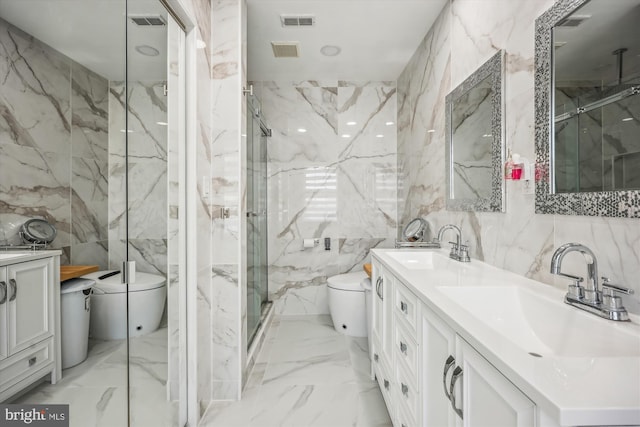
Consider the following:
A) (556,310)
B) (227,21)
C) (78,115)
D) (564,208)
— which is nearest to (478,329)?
(556,310)

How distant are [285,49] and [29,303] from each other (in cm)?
248

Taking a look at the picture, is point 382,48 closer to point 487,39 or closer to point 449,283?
point 487,39

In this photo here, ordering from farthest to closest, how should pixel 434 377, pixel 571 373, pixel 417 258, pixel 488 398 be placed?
pixel 417 258, pixel 434 377, pixel 488 398, pixel 571 373

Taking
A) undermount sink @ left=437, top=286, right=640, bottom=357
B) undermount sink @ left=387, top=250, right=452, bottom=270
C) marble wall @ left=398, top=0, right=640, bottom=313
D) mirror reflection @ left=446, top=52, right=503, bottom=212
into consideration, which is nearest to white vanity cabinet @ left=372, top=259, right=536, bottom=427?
undermount sink @ left=437, top=286, right=640, bottom=357

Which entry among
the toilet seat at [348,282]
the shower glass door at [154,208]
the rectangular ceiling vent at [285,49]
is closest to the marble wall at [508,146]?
the toilet seat at [348,282]

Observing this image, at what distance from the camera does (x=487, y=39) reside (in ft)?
5.20

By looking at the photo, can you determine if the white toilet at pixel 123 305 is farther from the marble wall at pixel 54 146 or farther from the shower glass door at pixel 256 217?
the shower glass door at pixel 256 217

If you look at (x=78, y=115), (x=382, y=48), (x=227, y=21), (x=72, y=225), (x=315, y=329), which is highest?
(x=382, y=48)

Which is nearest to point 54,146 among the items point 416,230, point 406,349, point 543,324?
point 406,349

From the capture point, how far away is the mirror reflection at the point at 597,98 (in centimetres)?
86

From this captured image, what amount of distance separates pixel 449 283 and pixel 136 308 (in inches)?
47.8

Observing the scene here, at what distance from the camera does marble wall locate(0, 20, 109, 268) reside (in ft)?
2.36

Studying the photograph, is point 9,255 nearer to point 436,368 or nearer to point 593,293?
point 436,368

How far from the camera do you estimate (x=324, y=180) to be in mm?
3342
